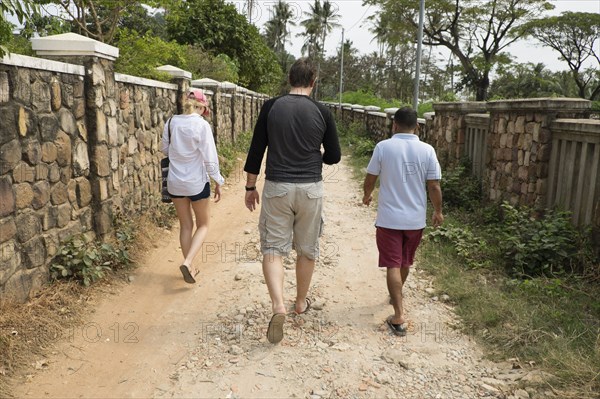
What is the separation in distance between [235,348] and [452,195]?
4844 millimetres

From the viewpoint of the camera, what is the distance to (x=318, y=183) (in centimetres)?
360

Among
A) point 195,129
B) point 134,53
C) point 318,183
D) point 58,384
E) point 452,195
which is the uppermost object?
point 134,53

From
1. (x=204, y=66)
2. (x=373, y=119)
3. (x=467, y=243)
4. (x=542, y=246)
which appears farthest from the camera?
(x=373, y=119)

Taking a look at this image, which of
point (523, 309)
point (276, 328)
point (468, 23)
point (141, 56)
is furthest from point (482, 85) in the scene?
point (276, 328)

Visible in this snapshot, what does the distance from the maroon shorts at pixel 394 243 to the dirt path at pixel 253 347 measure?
524mm

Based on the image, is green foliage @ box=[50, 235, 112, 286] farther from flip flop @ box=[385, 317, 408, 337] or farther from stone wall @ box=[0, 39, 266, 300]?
flip flop @ box=[385, 317, 408, 337]

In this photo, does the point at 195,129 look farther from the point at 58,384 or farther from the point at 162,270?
the point at 58,384

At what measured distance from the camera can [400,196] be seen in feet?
12.2

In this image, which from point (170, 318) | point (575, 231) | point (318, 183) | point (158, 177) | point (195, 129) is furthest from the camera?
point (158, 177)

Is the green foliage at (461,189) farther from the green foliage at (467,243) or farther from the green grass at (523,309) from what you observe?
the green grass at (523,309)

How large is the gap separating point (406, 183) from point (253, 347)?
157 cm

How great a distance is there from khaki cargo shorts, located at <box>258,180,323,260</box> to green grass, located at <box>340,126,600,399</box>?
1372mm

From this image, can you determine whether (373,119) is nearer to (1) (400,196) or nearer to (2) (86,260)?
(1) (400,196)

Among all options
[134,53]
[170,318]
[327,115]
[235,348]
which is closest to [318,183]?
[327,115]
